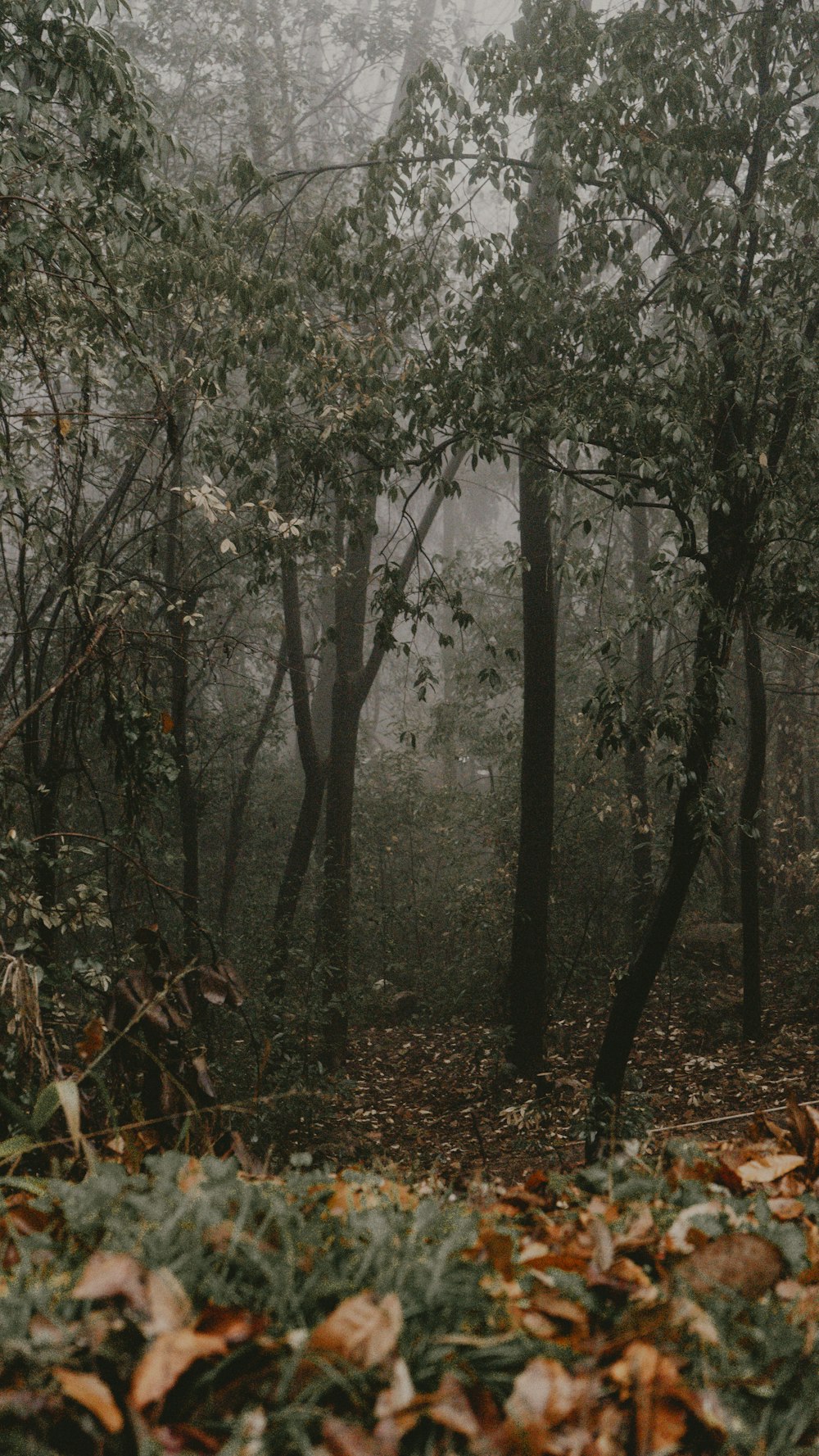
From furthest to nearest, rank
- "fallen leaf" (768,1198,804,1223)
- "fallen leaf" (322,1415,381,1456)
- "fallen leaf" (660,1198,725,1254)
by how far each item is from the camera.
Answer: "fallen leaf" (768,1198,804,1223) < "fallen leaf" (660,1198,725,1254) < "fallen leaf" (322,1415,381,1456)

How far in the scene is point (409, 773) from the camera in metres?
14.9

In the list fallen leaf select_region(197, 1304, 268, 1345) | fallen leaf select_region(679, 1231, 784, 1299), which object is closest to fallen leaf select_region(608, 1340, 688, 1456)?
fallen leaf select_region(679, 1231, 784, 1299)

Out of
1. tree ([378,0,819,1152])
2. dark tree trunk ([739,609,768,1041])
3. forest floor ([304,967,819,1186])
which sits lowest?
forest floor ([304,967,819,1186])

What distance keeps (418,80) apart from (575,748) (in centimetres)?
761

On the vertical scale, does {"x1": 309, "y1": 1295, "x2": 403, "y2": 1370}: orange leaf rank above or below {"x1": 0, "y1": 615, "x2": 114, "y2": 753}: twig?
below

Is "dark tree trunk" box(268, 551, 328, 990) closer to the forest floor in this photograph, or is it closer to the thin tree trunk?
the forest floor

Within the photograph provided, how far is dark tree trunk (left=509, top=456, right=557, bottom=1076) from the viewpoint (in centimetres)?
823

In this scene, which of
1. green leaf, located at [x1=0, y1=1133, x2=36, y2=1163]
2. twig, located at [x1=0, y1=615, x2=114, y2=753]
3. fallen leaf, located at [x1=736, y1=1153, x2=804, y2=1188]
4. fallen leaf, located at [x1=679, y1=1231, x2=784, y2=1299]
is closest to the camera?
fallen leaf, located at [x1=679, y1=1231, x2=784, y2=1299]

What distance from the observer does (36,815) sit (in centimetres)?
539

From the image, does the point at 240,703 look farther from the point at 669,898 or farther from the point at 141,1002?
the point at 141,1002

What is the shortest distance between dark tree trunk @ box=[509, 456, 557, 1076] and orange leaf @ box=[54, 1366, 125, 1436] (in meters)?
7.37

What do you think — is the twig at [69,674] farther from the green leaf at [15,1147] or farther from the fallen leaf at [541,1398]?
the fallen leaf at [541,1398]

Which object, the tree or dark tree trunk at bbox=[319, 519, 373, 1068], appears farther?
dark tree trunk at bbox=[319, 519, 373, 1068]

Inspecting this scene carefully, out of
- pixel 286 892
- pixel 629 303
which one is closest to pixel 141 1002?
pixel 629 303
